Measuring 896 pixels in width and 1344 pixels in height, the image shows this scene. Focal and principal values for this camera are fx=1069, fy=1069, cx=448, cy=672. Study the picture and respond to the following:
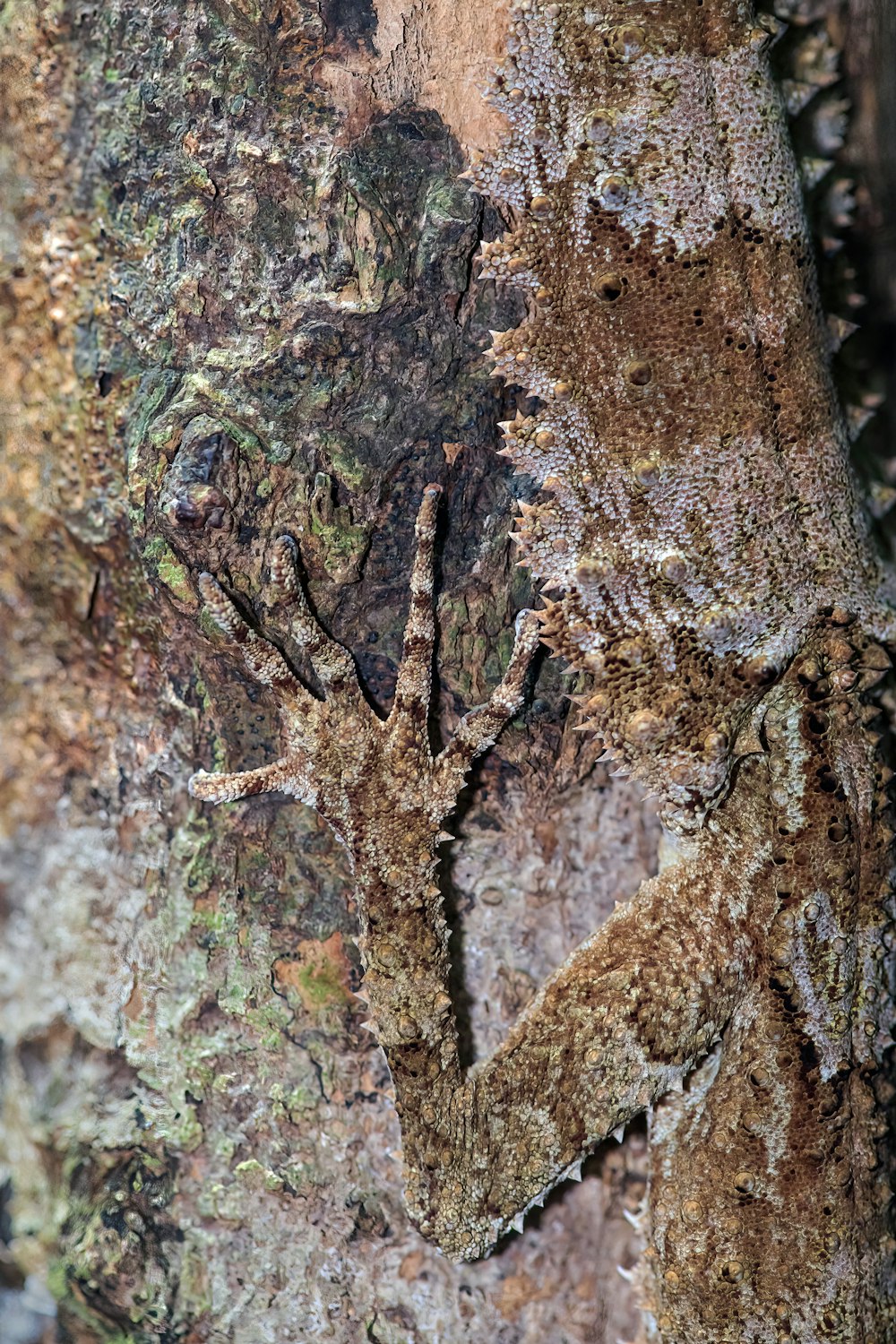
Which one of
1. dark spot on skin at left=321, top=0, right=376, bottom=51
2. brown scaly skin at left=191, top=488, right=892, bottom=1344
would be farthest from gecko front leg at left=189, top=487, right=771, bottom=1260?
dark spot on skin at left=321, top=0, right=376, bottom=51

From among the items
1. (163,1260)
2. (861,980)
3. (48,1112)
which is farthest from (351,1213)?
(861,980)

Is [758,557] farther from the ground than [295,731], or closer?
farther from the ground

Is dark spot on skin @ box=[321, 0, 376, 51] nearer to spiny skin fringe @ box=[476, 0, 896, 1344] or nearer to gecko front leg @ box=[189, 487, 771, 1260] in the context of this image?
spiny skin fringe @ box=[476, 0, 896, 1344]

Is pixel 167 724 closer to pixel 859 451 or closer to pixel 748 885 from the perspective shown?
pixel 748 885

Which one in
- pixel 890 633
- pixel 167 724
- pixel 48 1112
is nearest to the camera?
pixel 890 633

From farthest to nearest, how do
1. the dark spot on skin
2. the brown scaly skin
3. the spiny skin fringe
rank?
the brown scaly skin < the dark spot on skin < the spiny skin fringe

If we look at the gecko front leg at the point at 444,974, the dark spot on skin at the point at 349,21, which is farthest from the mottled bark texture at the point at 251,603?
the gecko front leg at the point at 444,974
